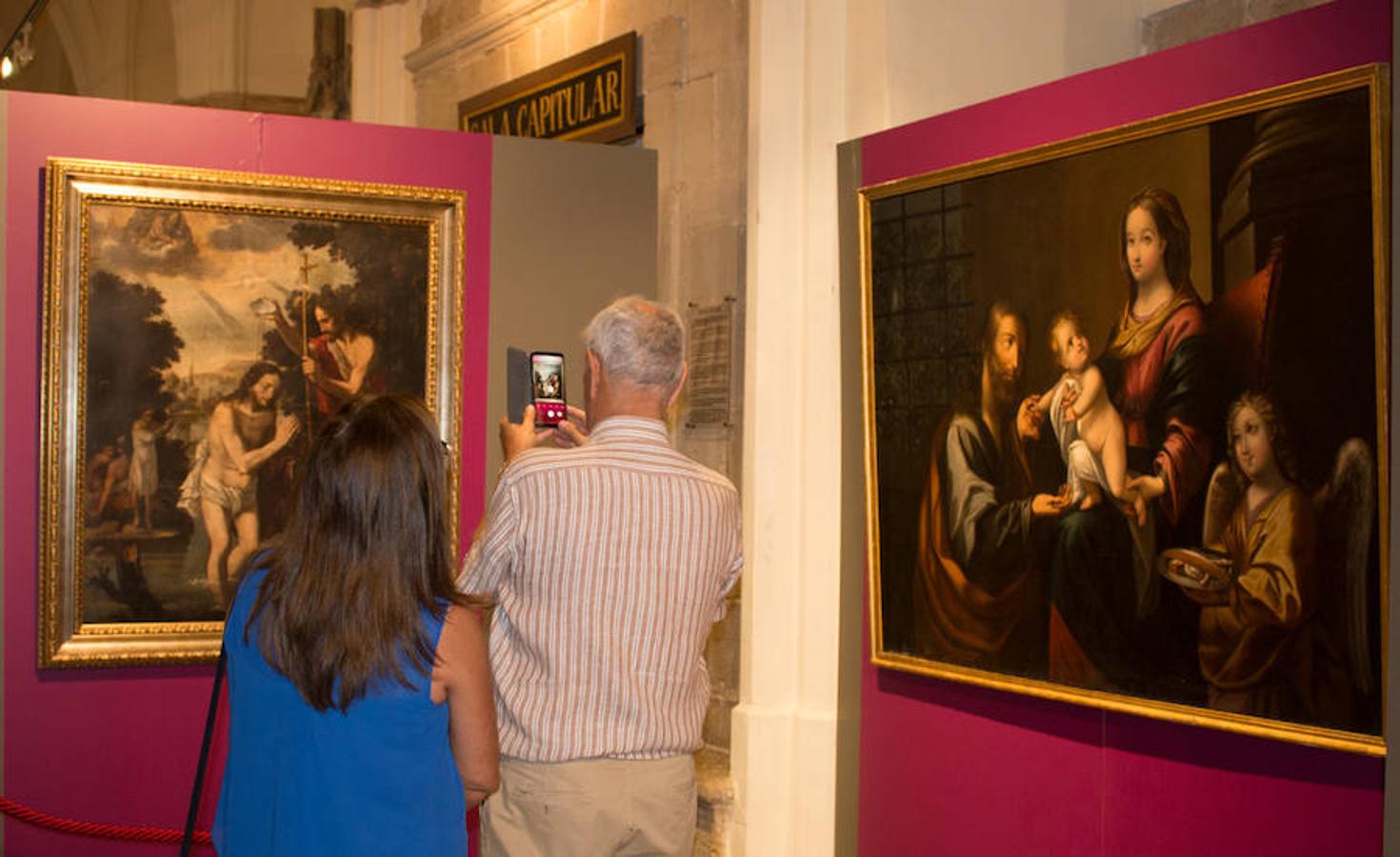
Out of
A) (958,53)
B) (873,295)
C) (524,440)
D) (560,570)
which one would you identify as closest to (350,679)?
(560,570)

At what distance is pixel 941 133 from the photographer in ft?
18.3

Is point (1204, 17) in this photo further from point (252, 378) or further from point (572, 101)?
point (252, 378)

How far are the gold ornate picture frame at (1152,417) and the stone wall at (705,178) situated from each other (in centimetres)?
124

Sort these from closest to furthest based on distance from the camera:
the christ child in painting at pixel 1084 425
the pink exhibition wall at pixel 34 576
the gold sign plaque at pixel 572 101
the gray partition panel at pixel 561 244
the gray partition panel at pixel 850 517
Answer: the christ child in painting at pixel 1084 425 < the pink exhibition wall at pixel 34 576 < the gray partition panel at pixel 850 517 < the gray partition panel at pixel 561 244 < the gold sign plaque at pixel 572 101

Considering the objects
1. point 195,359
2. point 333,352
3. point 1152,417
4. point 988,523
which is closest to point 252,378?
point 195,359

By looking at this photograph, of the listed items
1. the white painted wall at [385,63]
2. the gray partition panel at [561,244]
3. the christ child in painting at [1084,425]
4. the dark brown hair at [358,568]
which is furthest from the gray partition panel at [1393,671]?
the white painted wall at [385,63]

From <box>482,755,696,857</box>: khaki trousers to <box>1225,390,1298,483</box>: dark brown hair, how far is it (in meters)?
1.89

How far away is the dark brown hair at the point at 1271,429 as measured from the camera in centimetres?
425

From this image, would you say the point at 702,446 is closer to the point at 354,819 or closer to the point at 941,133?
the point at 941,133

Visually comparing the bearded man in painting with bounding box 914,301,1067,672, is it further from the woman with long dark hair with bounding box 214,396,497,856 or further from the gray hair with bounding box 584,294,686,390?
the woman with long dark hair with bounding box 214,396,497,856

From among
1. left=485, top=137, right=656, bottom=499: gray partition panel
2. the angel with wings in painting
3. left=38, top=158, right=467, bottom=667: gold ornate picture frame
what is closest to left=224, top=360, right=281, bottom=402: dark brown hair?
left=38, top=158, right=467, bottom=667: gold ornate picture frame

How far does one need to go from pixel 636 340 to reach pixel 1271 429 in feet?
5.92

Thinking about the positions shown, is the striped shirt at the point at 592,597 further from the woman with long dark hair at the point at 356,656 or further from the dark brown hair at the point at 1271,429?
the dark brown hair at the point at 1271,429

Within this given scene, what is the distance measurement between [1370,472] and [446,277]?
3.83 metres
